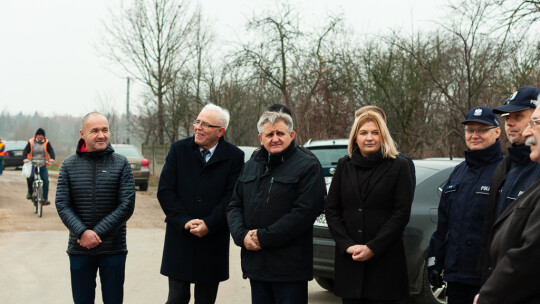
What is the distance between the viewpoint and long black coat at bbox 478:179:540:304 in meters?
2.38

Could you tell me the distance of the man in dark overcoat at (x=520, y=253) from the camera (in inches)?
93.7

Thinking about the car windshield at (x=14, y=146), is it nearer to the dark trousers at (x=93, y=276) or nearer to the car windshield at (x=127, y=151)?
the car windshield at (x=127, y=151)

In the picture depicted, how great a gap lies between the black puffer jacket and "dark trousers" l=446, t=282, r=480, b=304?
252 centimetres

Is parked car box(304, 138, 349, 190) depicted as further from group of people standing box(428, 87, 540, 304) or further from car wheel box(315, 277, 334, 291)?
group of people standing box(428, 87, 540, 304)

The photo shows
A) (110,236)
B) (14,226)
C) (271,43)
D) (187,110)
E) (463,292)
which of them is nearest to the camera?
(463,292)

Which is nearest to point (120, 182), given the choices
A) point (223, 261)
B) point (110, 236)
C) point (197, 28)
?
point (110, 236)

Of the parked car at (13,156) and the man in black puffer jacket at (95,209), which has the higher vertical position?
the man in black puffer jacket at (95,209)

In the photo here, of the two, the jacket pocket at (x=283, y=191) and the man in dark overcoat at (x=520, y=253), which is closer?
the man in dark overcoat at (x=520, y=253)

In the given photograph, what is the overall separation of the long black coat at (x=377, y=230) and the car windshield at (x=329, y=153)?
17.6 feet

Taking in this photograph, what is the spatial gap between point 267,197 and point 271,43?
19.5m

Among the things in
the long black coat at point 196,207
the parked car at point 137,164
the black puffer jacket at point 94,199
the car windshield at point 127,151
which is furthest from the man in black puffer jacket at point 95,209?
the car windshield at point 127,151

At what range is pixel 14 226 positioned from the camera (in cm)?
1277

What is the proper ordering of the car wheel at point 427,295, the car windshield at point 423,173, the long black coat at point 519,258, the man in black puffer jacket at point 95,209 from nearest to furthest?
the long black coat at point 519,258, the man in black puffer jacket at point 95,209, the car wheel at point 427,295, the car windshield at point 423,173

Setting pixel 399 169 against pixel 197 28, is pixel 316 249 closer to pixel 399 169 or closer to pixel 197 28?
pixel 399 169
